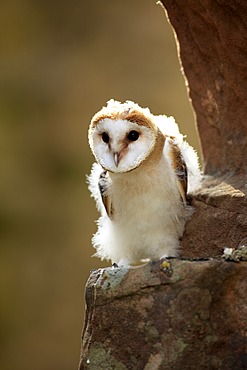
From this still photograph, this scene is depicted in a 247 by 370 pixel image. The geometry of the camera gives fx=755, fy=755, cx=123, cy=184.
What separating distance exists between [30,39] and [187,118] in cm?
114

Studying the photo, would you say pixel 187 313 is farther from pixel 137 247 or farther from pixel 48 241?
pixel 48 241

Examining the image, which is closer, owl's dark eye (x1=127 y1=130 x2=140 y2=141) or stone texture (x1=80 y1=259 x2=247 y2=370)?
stone texture (x1=80 y1=259 x2=247 y2=370)

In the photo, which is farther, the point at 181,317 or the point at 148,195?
the point at 148,195

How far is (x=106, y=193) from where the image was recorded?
2439 millimetres

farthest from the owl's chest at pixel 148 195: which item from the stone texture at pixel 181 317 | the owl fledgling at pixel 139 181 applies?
the stone texture at pixel 181 317

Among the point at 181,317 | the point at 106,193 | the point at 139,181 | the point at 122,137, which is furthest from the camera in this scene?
the point at 106,193

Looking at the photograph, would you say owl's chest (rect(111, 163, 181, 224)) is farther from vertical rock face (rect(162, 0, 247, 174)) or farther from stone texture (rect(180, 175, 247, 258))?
vertical rock face (rect(162, 0, 247, 174))

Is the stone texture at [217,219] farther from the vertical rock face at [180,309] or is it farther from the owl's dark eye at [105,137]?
the owl's dark eye at [105,137]

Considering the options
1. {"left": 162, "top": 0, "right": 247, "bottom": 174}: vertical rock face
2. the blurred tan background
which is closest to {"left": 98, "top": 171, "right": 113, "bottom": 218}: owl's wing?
{"left": 162, "top": 0, "right": 247, "bottom": 174}: vertical rock face

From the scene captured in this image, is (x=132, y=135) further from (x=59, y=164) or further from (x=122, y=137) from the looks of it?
(x=59, y=164)

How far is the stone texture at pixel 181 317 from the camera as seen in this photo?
1783 mm

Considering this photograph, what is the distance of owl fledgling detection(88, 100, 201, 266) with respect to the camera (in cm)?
217

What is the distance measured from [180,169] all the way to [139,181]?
0.53 ft

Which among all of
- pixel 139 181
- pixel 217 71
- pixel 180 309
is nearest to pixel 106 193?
pixel 139 181
